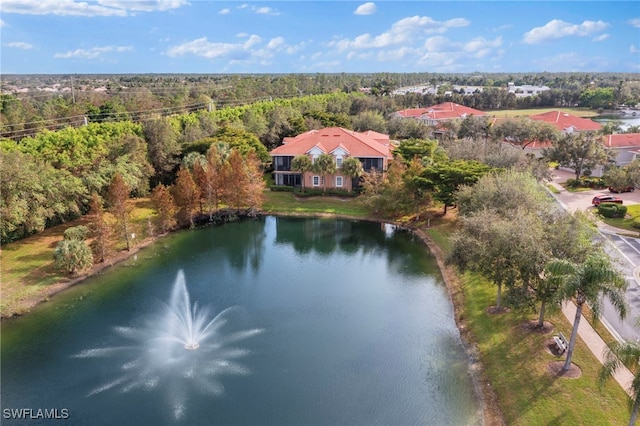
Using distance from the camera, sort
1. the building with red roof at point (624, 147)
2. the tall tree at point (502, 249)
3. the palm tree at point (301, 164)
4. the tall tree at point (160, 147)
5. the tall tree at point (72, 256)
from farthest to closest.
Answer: the building with red roof at point (624, 147) < the tall tree at point (160, 147) < the palm tree at point (301, 164) < the tall tree at point (72, 256) < the tall tree at point (502, 249)

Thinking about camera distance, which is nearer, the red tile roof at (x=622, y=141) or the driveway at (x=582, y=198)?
the driveway at (x=582, y=198)

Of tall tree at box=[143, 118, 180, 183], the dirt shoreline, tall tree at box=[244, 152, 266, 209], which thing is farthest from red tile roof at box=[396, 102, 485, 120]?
tall tree at box=[143, 118, 180, 183]

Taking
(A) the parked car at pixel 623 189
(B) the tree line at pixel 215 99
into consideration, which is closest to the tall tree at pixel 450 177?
(A) the parked car at pixel 623 189

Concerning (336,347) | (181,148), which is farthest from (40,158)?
(336,347)

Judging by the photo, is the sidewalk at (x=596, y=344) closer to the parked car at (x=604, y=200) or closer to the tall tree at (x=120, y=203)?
the parked car at (x=604, y=200)

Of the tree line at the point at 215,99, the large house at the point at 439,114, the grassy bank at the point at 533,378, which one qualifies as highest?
the tree line at the point at 215,99

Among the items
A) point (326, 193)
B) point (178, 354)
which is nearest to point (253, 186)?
point (326, 193)

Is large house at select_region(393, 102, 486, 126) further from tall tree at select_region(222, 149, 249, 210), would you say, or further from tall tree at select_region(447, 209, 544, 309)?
tall tree at select_region(447, 209, 544, 309)
